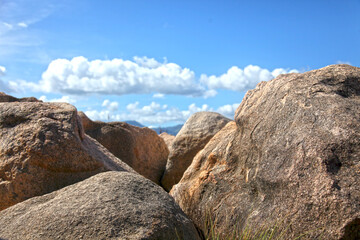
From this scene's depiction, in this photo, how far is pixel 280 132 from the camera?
5.14 m

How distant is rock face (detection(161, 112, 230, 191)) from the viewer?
1137cm

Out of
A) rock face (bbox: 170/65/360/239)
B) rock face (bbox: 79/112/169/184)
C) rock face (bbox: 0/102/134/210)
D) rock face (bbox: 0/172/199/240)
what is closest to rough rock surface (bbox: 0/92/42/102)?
rock face (bbox: 0/102/134/210)

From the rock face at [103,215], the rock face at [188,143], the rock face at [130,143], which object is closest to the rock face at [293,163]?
the rock face at [103,215]

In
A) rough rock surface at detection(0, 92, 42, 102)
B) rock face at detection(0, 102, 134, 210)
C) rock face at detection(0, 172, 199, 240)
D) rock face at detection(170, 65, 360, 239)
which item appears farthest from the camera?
rough rock surface at detection(0, 92, 42, 102)

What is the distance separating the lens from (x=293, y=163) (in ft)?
15.6

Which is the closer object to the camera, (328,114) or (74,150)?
(328,114)

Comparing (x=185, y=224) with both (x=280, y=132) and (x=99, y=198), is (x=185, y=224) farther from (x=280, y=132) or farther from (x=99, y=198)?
(x=280, y=132)

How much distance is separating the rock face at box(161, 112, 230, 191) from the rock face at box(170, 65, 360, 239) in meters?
4.94

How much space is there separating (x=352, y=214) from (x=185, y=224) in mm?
1885

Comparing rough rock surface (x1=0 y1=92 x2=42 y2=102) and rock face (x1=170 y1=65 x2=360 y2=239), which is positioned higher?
rough rock surface (x1=0 y1=92 x2=42 y2=102)

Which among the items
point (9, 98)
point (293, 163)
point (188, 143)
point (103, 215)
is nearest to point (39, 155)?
point (103, 215)

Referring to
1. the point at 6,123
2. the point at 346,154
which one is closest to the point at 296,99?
the point at 346,154

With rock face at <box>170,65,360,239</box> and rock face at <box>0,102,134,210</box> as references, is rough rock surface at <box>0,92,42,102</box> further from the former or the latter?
rock face at <box>170,65,360,239</box>

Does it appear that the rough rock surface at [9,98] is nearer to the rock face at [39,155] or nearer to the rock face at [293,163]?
the rock face at [39,155]
